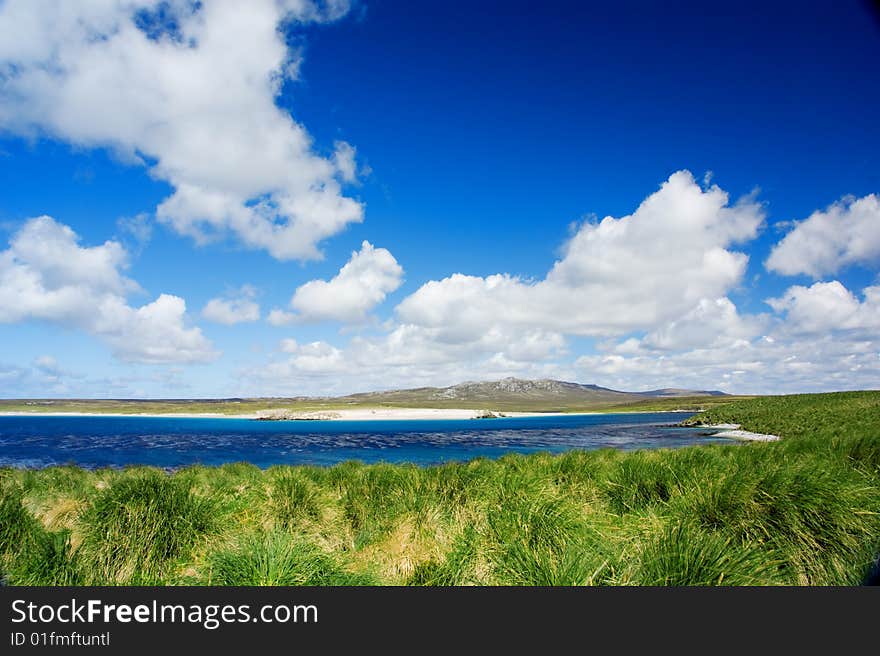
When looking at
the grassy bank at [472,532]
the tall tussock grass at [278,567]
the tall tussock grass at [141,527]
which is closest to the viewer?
the tall tussock grass at [278,567]

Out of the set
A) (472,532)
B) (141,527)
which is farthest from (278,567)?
(141,527)

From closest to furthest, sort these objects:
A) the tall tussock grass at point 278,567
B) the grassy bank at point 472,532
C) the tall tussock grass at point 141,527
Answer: the tall tussock grass at point 278,567 → the grassy bank at point 472,532 → the tall tussock grass at point 141,527

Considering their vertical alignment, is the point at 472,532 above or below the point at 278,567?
below

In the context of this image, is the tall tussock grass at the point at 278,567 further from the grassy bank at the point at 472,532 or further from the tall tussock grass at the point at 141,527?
the tall tussock grass at the point at 141,527

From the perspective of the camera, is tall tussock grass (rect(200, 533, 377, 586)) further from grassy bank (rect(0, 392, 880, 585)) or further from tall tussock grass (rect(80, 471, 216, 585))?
tall tussock grass (rect(80, 471, 216, 585))

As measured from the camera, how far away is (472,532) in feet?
18.8

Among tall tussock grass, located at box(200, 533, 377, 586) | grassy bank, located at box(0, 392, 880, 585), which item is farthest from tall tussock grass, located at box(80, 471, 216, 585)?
tall tussock grass, located at box(200, 533, 377, 586)

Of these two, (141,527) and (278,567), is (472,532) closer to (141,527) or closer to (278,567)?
(278,567)

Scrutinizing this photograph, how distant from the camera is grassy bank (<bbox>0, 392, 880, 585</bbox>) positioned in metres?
4.48

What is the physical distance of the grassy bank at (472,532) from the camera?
4.48 meters

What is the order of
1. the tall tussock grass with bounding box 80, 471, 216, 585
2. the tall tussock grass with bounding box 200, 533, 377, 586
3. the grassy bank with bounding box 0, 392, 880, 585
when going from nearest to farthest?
the tall tussock grass with bounding box 200, 533, 377, 586
the grassy bank with bounding box 0, 392, 880, 585
the tall tussock grass with bounding box 80, 471, 216, 585

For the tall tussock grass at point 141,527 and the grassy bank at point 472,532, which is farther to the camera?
the tall tussock grass at point 141,527

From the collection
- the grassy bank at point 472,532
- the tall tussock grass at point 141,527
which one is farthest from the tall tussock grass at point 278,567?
the tall tussock grass at point 141,527

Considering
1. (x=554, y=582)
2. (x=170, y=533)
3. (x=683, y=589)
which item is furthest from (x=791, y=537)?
(x=170, y=533)
